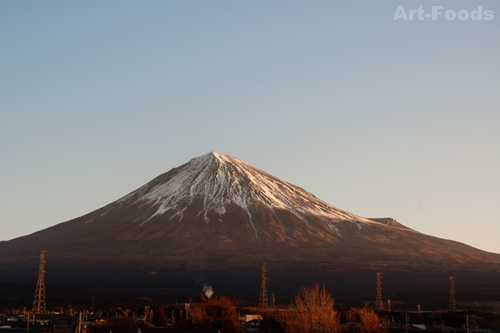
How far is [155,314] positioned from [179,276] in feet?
353

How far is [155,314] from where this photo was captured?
87.3 m

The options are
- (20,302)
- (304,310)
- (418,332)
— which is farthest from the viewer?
(20,302)

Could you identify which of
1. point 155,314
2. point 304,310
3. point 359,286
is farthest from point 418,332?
point 359,286

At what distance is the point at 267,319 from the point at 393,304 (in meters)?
82.8

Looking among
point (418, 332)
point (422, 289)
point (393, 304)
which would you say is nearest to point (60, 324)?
point (418, 332)

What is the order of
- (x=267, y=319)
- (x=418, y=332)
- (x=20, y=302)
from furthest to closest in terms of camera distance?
(x=20, y=302)
(x=418, y=332)
(x=267, y=319)

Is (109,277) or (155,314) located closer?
(155,314)

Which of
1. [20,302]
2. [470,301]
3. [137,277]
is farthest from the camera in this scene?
[137,277]

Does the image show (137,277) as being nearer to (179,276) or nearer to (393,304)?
(179,276)

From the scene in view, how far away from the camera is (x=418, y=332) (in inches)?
2948

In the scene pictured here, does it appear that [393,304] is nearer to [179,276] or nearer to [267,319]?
[179,276]

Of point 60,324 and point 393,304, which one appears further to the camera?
point 393,304

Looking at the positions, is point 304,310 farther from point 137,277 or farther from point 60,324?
point 137,277

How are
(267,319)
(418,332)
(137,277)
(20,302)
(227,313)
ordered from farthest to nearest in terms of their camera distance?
(137,277)
(20,302)
(227,313)
(418,332)
(267,319)
